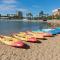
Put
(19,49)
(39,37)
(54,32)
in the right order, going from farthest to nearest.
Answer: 1. (54,32)
2. (39,37)
3. (19,49)

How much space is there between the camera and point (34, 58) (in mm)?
12906

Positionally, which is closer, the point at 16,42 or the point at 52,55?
the point at 52,55

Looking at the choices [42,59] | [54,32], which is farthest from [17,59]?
[54,32]

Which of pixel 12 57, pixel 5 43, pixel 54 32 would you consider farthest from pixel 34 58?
pixel 54 32

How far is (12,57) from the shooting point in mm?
13055

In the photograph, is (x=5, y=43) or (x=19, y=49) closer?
(x=19, y=49)

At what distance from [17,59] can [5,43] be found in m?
5.79

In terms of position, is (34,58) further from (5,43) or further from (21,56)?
(5,43)

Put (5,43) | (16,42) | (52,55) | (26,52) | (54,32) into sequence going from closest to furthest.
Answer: (52,55)
(26,52)
(16,42)
(5,43)
(54,32)

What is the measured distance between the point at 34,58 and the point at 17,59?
1.24m

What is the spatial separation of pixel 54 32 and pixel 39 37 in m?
5.81

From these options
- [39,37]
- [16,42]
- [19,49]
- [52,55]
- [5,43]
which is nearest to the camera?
[52,55]

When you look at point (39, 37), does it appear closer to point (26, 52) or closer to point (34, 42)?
point (34, 42)

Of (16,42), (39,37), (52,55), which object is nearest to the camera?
(52,55)
